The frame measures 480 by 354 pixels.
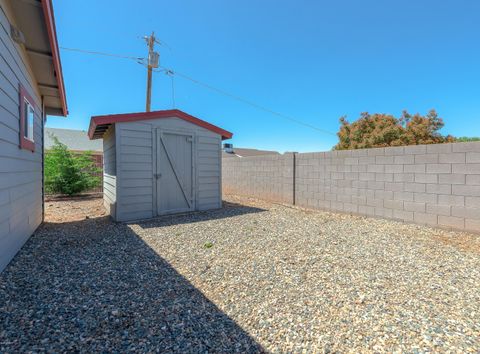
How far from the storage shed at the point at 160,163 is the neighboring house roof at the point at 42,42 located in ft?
3.36

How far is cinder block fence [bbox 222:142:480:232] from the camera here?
4.23 m

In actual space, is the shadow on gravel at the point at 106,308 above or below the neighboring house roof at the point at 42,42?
below

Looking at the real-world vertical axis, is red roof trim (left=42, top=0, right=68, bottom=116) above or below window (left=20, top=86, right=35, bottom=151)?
above

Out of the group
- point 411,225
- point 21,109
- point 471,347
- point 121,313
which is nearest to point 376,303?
point 471,347

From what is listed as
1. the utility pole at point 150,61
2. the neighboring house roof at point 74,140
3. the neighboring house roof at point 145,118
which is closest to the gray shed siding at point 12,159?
the neighboring house roof at point 145,118

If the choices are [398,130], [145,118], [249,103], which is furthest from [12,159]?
[398,130]

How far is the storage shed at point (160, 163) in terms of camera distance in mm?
5168

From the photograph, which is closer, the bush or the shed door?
the shed door

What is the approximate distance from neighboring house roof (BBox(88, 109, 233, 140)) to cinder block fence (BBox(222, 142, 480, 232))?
2.64 metres

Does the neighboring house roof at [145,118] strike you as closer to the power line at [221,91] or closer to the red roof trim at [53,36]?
the red roof trim at [53,36]

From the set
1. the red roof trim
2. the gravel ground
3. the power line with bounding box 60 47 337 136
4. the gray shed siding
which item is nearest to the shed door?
the gravel ground

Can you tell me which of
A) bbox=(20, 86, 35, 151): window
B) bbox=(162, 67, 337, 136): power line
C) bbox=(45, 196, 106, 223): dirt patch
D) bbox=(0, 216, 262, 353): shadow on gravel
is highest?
bbox=(162, 67, 337, 136): power line

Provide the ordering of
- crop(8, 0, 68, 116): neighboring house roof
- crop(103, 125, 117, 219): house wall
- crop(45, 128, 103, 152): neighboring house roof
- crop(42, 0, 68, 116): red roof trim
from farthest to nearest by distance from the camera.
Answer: crop(45, 128, 103, 152): neighboring house roof
crop(103, 125, 117, 219): house wall
crop(8, 0, 68, 116): neighboring house roof
crop(42, 0, 68, 116): red roof trim

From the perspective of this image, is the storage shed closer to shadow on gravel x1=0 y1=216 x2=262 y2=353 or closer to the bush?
shadow on gravel x1=0 y1=216 x2=262 y2=353
